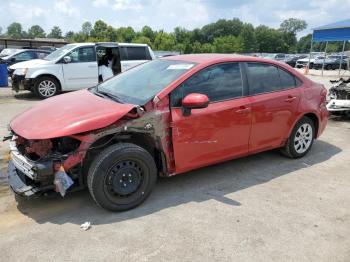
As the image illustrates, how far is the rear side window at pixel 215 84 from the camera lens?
13.4 ft

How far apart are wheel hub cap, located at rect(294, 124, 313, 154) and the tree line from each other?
66.7 m

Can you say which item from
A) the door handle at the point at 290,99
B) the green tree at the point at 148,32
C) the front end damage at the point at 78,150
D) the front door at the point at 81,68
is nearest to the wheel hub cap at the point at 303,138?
the door handle at the point at 290,99

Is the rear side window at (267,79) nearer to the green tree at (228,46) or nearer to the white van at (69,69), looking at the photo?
the white van at (69,69)

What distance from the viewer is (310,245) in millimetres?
3273

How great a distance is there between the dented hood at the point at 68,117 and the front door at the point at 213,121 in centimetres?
66

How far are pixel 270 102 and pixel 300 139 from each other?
108 centimetres

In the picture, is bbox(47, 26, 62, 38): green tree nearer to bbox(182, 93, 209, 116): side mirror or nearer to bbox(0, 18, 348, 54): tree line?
bbox(0, 18, 348, 54): tree line

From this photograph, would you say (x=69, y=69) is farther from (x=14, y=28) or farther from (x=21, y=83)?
(x=14, y=28)

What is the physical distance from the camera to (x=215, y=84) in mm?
4395


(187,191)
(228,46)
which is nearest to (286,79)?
(187,191)

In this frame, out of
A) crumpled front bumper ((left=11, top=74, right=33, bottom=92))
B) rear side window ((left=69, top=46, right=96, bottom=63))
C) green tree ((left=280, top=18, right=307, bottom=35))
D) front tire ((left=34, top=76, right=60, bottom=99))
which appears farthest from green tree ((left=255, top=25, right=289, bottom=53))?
crumpled front bumper ((left=11, top=74, right=33, bottom=92))

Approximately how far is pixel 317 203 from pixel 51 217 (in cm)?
300

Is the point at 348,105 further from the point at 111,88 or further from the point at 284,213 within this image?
the point at 111,88

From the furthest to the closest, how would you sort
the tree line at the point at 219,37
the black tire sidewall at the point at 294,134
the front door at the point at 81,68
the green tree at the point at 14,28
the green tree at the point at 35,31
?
the green tree at the point at 14,28, the green tree at the point at 35,31, the tree line at the point at 219,37, the front door at the point at 81,68, the black tire sidewall at the point at 294,134
